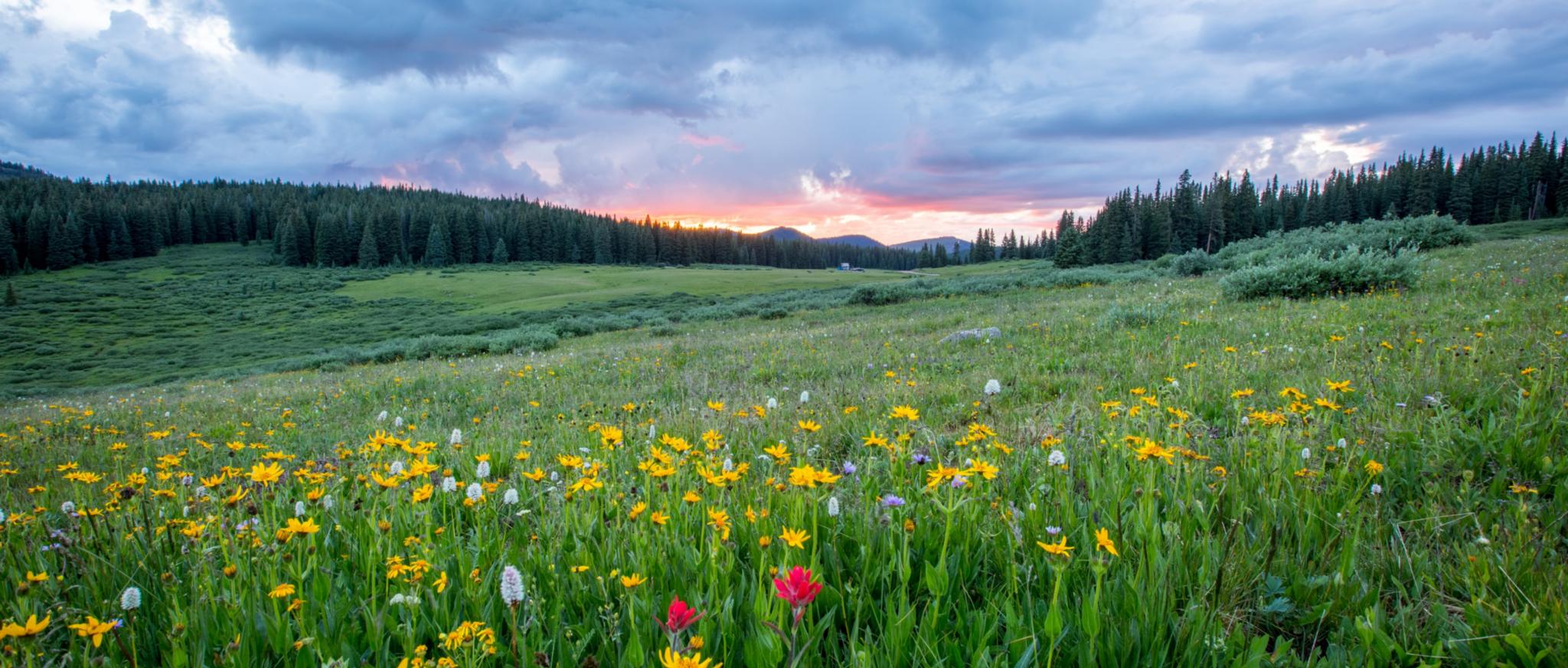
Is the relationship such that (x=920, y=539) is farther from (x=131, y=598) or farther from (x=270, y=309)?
(x=270, y=309)

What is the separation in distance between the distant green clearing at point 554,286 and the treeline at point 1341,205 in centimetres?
3851

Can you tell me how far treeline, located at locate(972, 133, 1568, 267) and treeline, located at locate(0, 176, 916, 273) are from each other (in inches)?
3295

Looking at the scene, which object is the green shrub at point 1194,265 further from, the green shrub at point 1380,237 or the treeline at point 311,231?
the treeline at point 311,231

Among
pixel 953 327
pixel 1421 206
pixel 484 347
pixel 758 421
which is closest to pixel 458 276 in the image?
pixel 484 347

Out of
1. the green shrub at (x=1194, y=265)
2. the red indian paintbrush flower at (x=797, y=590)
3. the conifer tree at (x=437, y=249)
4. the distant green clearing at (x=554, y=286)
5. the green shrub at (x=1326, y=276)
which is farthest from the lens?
the conifer tree at (x=437, y=249)

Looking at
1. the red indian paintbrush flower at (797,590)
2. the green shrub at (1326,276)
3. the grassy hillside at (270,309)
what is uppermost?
the green shrub at (1326,276)

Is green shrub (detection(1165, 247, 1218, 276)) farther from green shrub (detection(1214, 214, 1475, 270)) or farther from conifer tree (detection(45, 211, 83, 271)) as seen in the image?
conifer tree (detection(45, 211, 83, 271))

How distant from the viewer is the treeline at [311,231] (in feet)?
319

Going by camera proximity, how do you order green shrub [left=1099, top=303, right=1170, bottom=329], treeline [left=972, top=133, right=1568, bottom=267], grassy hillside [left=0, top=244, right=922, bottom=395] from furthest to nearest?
1. treeline [left=972, top=133, right=1568, bottom=267]
2. grassy hillside [left=0, top=244, right=922, bottom=395]
3. green shrub [left=1099, top=303, right=1170, bottom=329]

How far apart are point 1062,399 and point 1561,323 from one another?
16.0 feet

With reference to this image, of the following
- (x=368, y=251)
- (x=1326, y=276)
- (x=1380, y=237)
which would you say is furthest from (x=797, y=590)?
(x=368, y=251)

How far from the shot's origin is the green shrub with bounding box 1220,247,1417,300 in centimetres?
1171

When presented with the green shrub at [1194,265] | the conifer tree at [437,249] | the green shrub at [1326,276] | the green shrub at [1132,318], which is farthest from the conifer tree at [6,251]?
the green shrub at [1326,276]

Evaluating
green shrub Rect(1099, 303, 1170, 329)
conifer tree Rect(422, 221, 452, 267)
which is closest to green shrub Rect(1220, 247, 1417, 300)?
green shrub Rect(1099, 303, 1170, 329)
